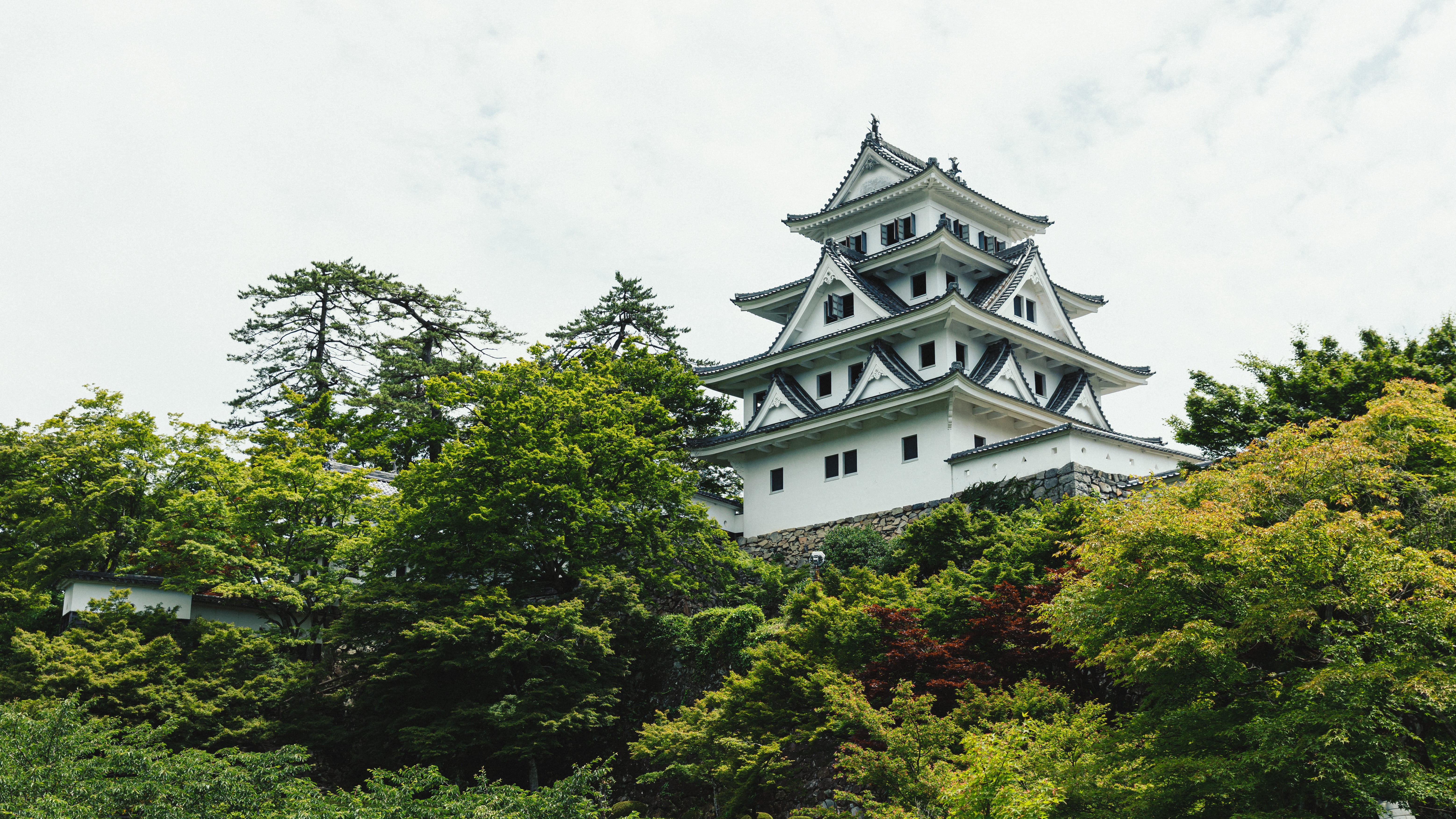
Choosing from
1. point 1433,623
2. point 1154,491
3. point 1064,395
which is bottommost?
point 1433,623

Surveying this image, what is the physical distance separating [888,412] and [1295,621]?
19270 mm

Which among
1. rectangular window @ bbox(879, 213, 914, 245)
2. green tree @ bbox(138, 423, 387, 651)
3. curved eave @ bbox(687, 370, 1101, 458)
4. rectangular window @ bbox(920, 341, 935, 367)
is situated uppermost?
rectangular window @ bbox(879, 213, 914, 245)

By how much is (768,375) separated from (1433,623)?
25.3 meters

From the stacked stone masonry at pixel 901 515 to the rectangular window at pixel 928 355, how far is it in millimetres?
4656

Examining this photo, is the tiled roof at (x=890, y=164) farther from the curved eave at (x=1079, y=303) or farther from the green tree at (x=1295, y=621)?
the green tree at (x=1295, y=621)

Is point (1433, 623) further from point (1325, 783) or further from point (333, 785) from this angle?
point (333, 785)

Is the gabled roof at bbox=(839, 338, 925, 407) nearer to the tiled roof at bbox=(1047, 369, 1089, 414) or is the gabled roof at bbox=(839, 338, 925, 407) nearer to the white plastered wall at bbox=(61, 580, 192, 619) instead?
the tiled roof at bbox=(1047, 369, 1089, 414)

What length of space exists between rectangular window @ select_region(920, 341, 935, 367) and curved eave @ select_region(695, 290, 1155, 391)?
893 millimetres

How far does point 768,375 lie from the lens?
3606 centimetres

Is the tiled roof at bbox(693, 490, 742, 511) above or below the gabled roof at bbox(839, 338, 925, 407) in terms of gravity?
below

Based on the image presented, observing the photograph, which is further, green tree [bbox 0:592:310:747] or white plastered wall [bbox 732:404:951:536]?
white plastered wall [bbox 732:404:951:536]

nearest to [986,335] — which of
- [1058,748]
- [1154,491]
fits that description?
[1154,491]

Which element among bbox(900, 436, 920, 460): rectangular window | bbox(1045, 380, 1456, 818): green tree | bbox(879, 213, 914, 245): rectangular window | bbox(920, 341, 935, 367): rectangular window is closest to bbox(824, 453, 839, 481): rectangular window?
bbox(900, 436, 920, 460): rectangular window

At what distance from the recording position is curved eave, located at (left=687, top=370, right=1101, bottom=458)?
98.4 ft
